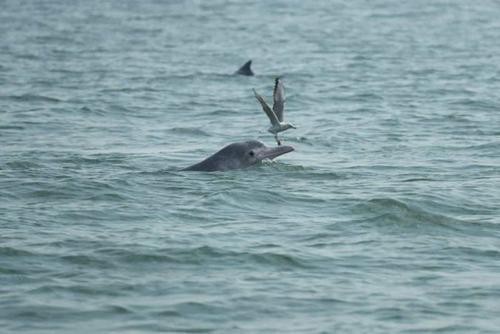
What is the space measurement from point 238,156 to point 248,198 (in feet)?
6.30

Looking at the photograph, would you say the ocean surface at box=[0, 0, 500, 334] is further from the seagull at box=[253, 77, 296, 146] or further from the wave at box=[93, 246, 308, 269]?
the seagull at box=[253, 77, 296, 146]

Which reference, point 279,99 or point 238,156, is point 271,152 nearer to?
point 238,156

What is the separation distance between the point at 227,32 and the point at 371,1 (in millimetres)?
15956

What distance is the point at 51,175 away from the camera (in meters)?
18.2

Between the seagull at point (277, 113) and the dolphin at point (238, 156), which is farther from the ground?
the seagull at point (277, 113)

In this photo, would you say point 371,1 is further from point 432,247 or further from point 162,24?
point 432,247

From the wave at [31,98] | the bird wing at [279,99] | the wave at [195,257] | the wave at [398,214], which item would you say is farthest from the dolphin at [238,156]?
the wave at [31,98]

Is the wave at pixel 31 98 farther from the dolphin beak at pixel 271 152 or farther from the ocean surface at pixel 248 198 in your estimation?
the dolphin beak at pixel 271 152

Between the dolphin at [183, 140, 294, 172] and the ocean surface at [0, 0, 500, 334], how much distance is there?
252 millimetres

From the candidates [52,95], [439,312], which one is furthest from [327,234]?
[52,95]

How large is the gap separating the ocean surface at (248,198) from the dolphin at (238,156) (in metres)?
0.25

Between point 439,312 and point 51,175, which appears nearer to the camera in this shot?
point 439,312

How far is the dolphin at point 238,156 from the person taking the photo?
60.0 ft

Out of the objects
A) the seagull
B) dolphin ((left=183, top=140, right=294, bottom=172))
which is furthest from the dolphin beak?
the seagull
